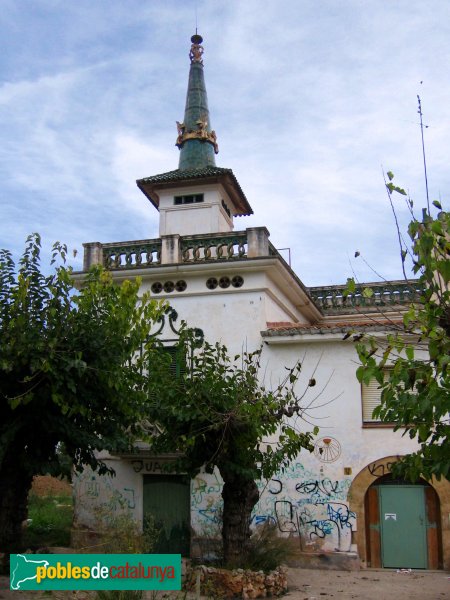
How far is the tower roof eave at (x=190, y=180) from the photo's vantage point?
66.0ft

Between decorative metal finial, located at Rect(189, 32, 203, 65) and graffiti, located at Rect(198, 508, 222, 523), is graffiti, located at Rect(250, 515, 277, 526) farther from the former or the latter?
decorative metal finial, located at Rect(189, 32, 203, 65)

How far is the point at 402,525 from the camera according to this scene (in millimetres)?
14547

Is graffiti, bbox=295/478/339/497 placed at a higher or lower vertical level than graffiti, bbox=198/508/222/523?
higher

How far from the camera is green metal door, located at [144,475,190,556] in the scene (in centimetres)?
1560

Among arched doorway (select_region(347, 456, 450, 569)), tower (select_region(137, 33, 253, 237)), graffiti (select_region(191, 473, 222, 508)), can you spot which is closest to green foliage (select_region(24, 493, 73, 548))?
graffiti (select_region(191, 473, 222, 508))

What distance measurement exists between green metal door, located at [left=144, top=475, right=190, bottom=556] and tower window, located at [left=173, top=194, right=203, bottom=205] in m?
8.68

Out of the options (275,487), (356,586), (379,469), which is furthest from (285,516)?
(356,586)

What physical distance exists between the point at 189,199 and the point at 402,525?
11.4m

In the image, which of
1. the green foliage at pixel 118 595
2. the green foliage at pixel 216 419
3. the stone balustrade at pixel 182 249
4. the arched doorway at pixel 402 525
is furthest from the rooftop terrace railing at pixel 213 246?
the green foliage at pixel 118 595

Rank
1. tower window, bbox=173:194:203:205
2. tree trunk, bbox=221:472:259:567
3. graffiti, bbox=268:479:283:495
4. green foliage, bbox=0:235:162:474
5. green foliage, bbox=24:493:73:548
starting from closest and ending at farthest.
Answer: green foliage, bbox=0:235:162:474 → tree trunk, bbox=221:472:259:567 → graffiti, bbox=268:479:283:495 → green foliage, bbox=24:493:73:548 → tower window, bbox=173:194:203:205

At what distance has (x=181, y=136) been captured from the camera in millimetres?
22656

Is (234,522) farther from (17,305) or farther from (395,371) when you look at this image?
(395,371)

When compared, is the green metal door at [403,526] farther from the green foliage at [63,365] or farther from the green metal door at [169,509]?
the green foliage at [63,365]

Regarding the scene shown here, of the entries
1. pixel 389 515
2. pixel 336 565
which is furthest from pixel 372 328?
pixel 336 565
